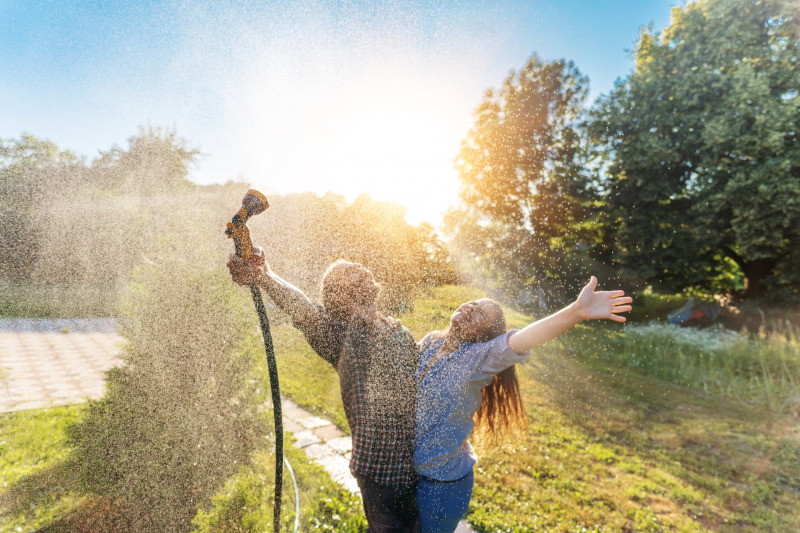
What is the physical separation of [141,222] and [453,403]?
9136 mm

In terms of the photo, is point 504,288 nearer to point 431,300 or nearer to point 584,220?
point 584,220

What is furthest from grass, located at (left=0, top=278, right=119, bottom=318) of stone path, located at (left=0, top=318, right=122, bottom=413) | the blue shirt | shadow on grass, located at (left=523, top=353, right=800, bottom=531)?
shadow on grass, located at (left=523, top=353, right=800, bottom=531)

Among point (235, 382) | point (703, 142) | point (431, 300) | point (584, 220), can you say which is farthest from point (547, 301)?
point (235, 382)

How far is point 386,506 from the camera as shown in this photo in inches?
73.2

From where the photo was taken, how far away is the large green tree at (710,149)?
11688mm

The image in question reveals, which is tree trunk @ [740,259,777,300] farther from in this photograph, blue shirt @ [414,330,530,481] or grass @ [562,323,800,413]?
blue shirt @ [414,330,530,481]

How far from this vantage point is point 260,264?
2.04 metres

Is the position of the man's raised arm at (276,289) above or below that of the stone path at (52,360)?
above

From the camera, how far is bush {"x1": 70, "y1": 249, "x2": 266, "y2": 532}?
2898 mm

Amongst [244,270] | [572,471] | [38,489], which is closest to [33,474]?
[38,489]

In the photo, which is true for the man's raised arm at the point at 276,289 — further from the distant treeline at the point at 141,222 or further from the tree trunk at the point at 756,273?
the tree trunk at the point at 756,273

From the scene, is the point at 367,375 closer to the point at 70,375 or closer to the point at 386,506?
the point at 386,506

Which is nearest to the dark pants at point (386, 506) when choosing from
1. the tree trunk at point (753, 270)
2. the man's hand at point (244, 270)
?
the man's hand at point (244, 270)

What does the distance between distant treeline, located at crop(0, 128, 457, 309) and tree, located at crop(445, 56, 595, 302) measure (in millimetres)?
7983
